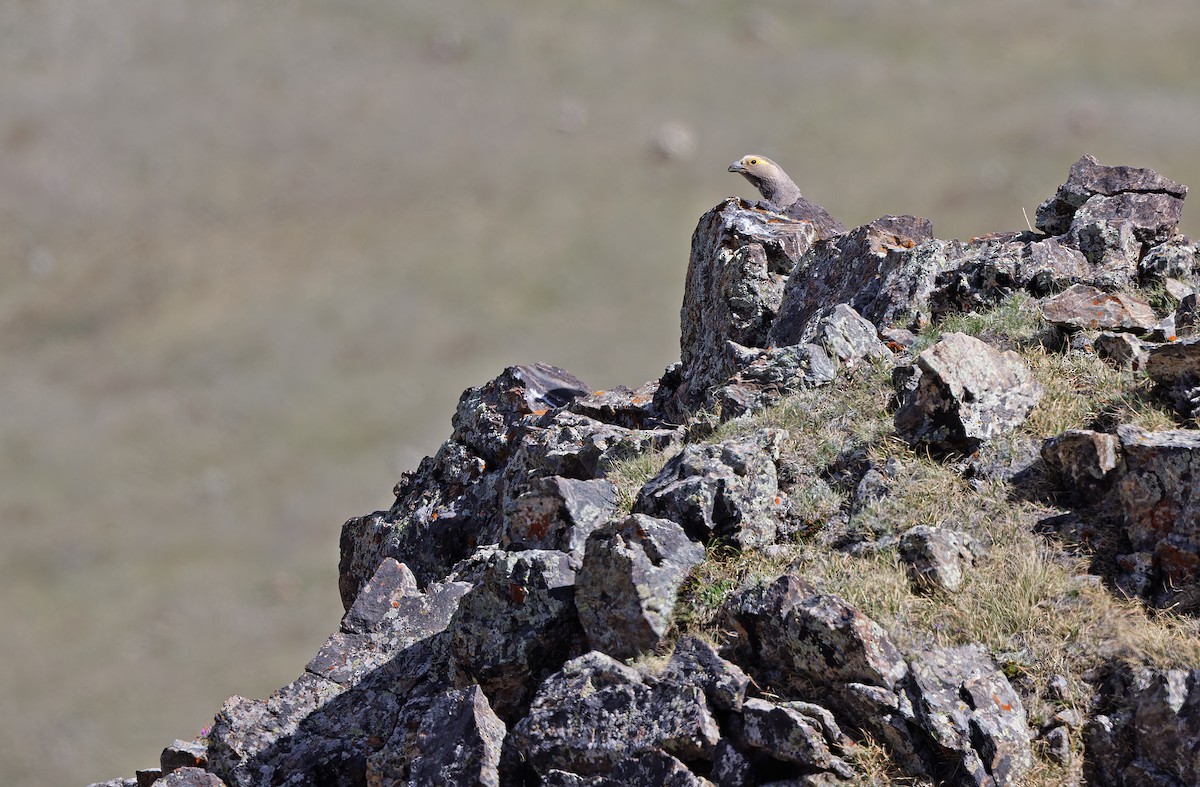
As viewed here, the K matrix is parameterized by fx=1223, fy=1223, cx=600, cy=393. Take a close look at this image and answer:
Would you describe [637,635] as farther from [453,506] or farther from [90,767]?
[90,767]

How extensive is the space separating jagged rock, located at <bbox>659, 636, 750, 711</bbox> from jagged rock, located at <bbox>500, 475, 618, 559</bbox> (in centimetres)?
213

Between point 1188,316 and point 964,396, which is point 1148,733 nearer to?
point 964,396

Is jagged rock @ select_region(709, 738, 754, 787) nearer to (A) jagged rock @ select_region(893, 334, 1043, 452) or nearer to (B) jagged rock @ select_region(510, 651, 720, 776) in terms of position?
(B) jagged rock @ select_region(510, 651, 720, 776)

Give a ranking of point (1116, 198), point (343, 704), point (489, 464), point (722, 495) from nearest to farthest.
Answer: point (722, 495) → point (343, 704) → point (1116, 198) → point (489, 464)

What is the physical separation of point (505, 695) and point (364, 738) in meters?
1.85

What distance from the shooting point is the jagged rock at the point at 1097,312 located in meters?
11.1

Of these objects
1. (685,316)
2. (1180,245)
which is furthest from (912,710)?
(685,316)

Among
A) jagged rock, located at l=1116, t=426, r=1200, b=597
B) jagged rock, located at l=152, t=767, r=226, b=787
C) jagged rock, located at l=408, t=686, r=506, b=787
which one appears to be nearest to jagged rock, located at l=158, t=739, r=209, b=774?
jagged rock, located at l=152, t=767, r=226, b=787

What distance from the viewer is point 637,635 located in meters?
8.32

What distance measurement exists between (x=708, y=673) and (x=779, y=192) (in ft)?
37.0

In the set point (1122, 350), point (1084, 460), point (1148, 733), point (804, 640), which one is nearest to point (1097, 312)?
point (1122, 350)

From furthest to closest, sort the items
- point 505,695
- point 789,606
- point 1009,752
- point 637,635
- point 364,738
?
point 364,738 < point 505,695 < point 637,635 < point 789,606 < point 1009,752

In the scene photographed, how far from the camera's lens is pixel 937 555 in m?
8.30

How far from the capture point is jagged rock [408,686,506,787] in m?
7.95
